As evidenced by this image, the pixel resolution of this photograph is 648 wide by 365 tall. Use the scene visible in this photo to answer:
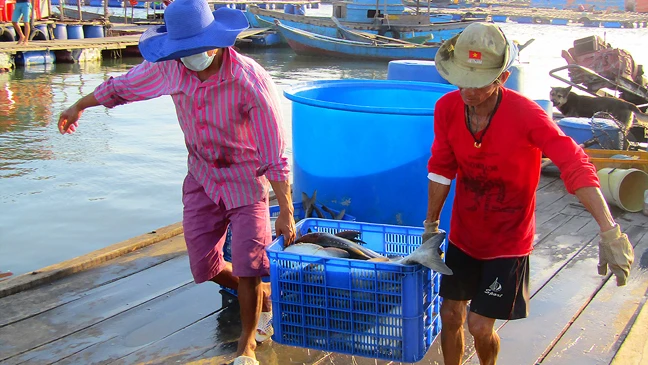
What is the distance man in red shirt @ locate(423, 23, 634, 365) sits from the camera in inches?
93.7

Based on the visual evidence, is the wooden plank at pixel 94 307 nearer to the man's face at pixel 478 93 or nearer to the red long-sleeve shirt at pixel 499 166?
the red long-sleeve shirt at pixel 499 166

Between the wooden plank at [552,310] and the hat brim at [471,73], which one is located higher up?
the hat brim at [471,73]

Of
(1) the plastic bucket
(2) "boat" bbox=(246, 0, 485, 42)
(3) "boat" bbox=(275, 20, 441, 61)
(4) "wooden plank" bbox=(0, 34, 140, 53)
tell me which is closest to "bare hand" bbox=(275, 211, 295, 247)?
(1) the plastic bucket

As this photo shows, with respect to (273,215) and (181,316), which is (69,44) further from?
(181,316)

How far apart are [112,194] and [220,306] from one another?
201 inches

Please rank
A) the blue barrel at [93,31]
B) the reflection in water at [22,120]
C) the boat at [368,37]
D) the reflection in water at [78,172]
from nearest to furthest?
1. the reflection in water at [78,172]
2. the reflection in water at [22,120]
3. the blue barrel at [93,31]
4. the boat at [368,37]

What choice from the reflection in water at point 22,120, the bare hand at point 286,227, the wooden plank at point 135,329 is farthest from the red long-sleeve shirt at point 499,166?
the reflection in water at point 22,120

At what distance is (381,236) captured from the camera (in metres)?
3.27

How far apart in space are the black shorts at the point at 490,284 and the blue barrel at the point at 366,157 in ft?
4.16

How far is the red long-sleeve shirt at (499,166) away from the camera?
8.05ft

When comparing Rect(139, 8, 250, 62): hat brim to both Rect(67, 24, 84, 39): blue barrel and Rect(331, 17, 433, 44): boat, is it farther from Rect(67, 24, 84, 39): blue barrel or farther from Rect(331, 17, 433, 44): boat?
Rect(331, 17, 433, 44): boat

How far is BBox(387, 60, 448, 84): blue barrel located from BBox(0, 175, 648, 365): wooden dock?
99.5 inches

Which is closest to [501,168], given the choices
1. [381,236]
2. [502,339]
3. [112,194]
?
[381,236]

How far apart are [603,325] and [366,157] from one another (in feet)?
5.28
